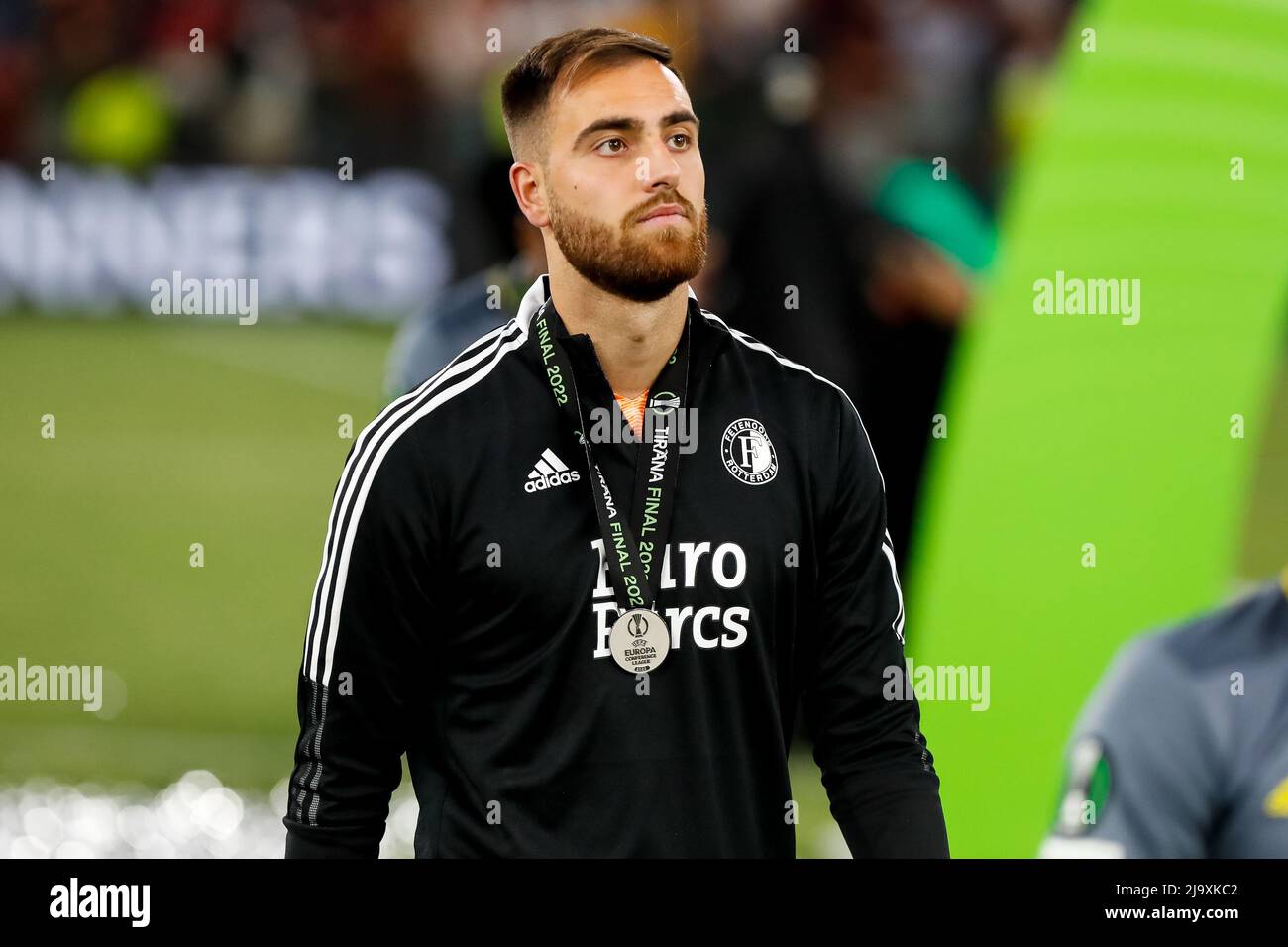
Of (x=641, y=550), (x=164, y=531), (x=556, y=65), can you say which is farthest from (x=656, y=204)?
(x=164, y=531)

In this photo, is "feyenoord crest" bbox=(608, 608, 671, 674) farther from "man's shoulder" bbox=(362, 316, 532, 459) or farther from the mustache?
the mustache

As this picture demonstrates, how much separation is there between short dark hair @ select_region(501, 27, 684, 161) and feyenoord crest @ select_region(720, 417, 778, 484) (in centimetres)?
52

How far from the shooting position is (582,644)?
6.63 ft

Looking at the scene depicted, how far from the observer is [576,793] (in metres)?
2.00

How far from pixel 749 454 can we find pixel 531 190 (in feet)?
1.75

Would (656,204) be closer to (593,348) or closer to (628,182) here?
(628,182)

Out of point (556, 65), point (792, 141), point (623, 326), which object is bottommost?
point (623, 326)

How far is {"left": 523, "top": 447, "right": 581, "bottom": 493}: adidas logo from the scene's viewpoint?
2.09 m

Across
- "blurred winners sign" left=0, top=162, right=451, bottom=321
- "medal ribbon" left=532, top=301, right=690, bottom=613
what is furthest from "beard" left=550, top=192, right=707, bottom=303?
"blurred winners sign" left=0, top=162, right=451, bottom=321
